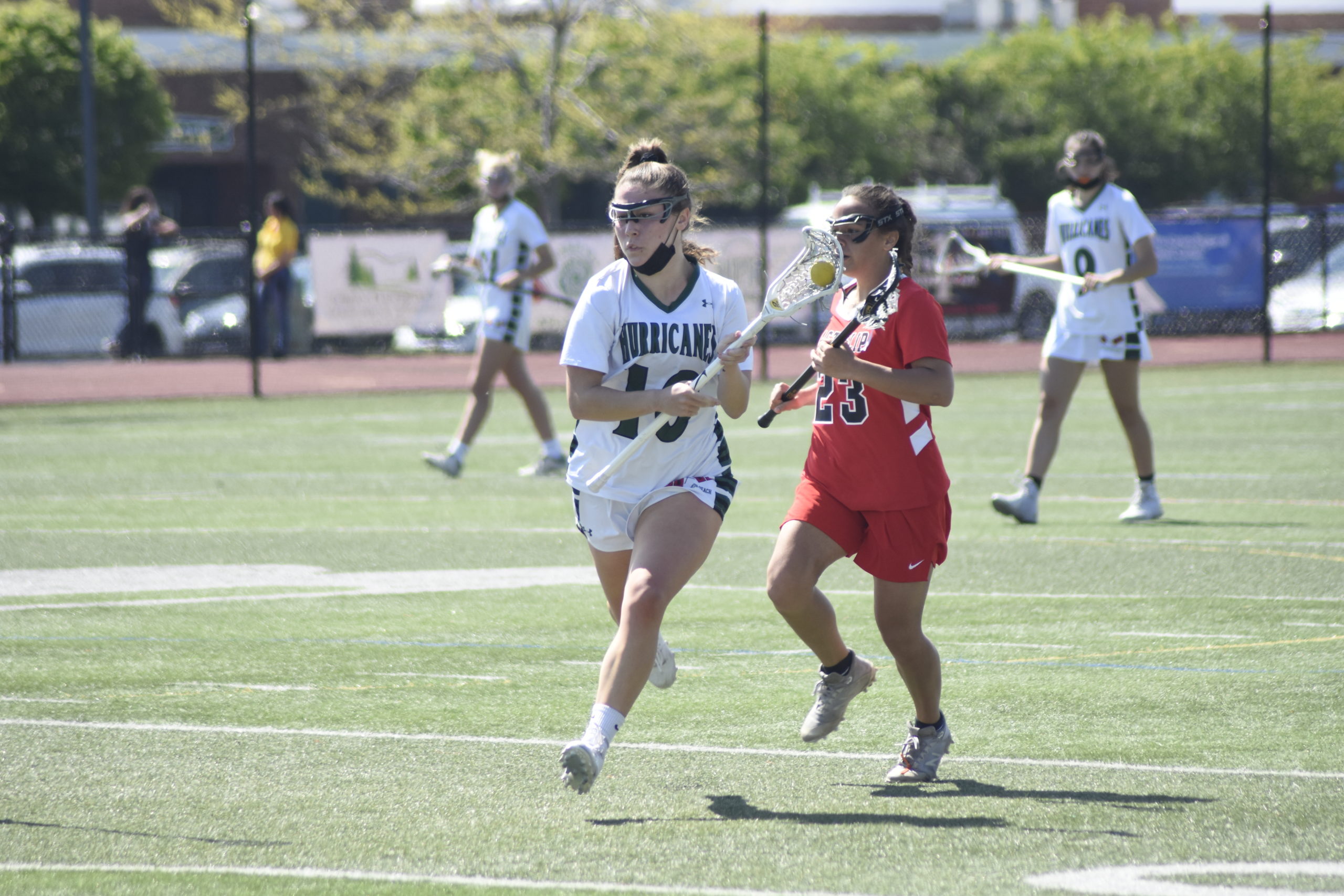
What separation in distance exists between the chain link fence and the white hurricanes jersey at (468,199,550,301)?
973 centimetres

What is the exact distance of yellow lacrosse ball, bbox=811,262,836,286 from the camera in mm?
5238

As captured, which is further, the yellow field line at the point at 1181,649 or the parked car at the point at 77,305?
the parked car at the point at 77,305

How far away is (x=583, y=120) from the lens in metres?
37.2

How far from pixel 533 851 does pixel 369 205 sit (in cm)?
3714

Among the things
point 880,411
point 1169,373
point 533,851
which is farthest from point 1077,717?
point 1169,373

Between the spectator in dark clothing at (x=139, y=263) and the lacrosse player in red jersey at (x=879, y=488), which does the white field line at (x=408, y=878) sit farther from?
the spectator in dark clothing at (x=139, y=263)

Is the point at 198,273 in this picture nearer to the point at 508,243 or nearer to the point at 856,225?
the point at 508,243

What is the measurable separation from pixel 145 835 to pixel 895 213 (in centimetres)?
277

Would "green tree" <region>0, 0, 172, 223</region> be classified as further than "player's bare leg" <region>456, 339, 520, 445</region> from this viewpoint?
Yes

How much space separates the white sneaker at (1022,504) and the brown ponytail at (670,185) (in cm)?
492

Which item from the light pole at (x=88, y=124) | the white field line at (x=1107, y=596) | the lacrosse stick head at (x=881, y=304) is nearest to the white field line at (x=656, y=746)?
the lacrosse stick head at (x=881, y=304)

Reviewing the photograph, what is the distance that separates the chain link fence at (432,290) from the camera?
24.5 metres

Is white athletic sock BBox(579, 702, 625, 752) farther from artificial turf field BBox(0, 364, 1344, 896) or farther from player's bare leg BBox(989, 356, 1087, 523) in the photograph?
player's bare leg BBox(989, 356, 1087, 523)

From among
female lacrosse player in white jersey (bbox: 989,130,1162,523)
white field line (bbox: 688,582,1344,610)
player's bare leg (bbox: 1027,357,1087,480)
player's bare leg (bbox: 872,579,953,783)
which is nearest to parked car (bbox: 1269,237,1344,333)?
female lacrosse player in white jersey (bbox: 989,130,1162,523)
